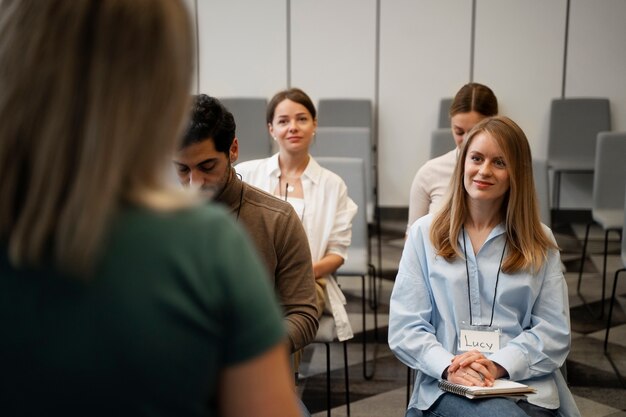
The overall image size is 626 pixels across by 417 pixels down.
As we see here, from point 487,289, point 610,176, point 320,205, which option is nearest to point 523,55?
point 610,176

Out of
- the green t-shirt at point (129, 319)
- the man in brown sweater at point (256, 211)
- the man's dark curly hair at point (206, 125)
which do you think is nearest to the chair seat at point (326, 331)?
the man in brown sweater at point (256, 211)

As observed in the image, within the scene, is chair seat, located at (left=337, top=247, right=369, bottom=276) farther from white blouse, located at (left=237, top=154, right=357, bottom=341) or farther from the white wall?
the white wall

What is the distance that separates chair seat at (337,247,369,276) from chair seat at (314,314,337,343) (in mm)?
654

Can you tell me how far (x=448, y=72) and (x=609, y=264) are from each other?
7.17 feet

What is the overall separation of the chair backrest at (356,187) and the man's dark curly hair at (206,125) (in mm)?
1844

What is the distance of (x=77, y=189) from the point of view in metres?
0.69

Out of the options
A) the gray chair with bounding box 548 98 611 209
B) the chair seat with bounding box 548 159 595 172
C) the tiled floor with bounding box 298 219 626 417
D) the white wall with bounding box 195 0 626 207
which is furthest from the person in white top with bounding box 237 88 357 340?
the gray chair with bounding box 548 98 611 209

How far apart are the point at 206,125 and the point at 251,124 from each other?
4.61 meters

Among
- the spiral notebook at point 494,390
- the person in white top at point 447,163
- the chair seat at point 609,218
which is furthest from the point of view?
the chair seat at point 609,218

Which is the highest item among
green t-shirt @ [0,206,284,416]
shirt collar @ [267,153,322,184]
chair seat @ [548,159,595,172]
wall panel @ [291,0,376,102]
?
wall panel @ [291,0,376,102]

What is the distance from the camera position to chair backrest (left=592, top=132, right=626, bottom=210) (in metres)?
4.45

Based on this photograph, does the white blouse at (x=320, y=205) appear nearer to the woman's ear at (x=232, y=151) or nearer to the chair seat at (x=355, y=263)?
the chair seat at (x=355, y=263)

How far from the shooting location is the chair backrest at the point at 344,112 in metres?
6.34

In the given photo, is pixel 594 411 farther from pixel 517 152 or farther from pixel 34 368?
pixel 34 368
